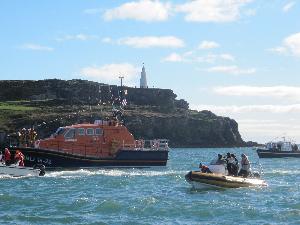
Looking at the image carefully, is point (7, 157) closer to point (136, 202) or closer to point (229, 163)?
point (229, 163)

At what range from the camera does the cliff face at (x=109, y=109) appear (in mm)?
119375

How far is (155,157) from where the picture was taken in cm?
4022

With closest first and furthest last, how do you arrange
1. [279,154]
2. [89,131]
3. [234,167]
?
[234,167] → [89,131] → [279,154]

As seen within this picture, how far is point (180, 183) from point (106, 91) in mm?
119891

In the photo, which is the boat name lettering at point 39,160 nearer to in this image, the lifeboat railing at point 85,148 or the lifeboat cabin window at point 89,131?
the lifeboat railing at point 85,148

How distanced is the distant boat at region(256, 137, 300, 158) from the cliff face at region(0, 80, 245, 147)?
39537mm

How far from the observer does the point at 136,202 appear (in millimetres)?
21969

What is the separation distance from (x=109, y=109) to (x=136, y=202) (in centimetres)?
9627

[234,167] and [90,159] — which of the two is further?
[90,159]

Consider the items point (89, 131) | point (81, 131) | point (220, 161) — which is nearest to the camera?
point (220, 161)

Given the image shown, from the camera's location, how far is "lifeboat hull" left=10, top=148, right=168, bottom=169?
35500 mm

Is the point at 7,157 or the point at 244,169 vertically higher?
the point at 7,157

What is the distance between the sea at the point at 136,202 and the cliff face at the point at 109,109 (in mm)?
77264

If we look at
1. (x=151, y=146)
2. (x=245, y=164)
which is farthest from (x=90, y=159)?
(x=245, y=164)
